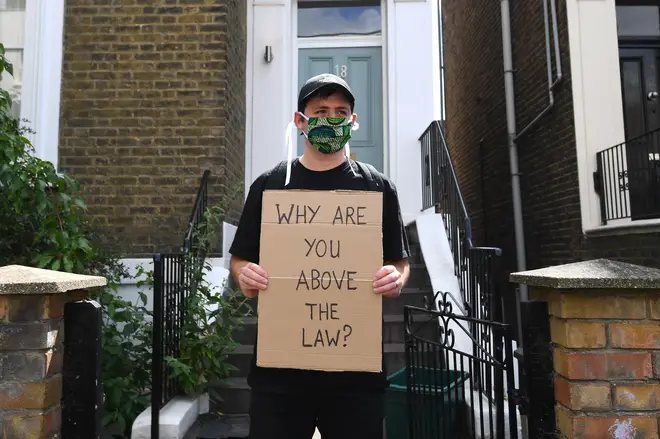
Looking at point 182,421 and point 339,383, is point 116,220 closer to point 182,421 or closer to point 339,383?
point 182,421

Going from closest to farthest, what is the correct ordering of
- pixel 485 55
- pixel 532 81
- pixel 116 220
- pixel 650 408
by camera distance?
pixel 650 408 → pixel 116 220 → pixel 532 81 → pixel 485 55

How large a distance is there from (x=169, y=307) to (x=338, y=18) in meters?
4.55

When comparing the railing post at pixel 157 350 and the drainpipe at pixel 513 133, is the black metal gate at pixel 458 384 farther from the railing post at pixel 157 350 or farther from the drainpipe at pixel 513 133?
the drainpipe at pixel 513 133

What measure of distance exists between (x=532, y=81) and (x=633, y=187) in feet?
7.90

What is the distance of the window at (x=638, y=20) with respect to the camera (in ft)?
20.7

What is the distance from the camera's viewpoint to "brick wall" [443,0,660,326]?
5.80 meters

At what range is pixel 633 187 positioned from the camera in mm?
5148

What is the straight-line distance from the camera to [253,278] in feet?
5.46

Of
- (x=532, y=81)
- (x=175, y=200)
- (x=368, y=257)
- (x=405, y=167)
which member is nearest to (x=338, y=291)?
(x=368, y=257)

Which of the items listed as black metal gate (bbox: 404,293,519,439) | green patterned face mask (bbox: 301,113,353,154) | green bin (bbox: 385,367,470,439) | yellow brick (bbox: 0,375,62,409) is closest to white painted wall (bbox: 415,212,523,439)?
black metal gate (bbox: 404,293,519,439)

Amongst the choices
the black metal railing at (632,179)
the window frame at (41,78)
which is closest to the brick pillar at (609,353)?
the black metal railing at (632,179)

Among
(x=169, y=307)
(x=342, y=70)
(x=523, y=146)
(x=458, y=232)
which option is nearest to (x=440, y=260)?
(x=458, y=232)

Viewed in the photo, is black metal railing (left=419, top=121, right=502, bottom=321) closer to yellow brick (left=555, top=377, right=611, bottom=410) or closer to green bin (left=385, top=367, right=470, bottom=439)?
green bin (left=385, top=367, right=470, bottom=439)

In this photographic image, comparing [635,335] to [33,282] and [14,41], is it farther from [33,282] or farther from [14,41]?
[14,41]
